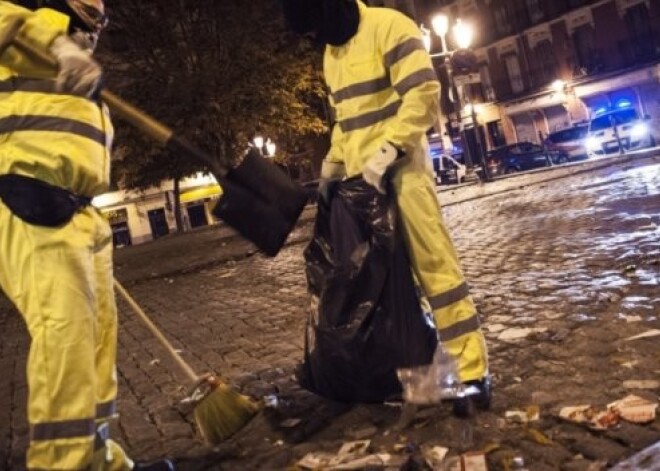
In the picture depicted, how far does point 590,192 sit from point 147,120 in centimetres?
981

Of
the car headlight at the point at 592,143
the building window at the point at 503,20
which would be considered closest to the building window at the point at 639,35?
the building window at the point at 503,20

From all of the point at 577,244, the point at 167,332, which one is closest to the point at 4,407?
the point at 167,332

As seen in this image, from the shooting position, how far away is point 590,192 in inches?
432

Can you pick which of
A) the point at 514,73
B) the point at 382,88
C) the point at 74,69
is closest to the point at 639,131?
the point at 514,73

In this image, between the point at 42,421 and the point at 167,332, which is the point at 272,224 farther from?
the point at 167,332

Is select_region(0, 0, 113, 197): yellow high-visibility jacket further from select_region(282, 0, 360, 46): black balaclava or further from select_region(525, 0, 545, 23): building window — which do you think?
select_region(525, 0, 545, 23): building window

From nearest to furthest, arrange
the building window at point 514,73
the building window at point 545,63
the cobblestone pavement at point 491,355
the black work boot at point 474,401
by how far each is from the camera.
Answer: the cobblestone pavement at point 491,355 < the black work boot at point 474,401 < the building window at point 545,63 < the building window at point 514,73

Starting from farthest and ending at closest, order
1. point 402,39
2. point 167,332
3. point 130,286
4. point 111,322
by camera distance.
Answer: point 130,286 < point 167,332 < point 402,39 < point 111,322

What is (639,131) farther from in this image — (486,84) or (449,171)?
(486,84)

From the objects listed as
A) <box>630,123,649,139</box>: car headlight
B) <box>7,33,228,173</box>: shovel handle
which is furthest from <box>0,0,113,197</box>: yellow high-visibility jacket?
<box>630,123,649,139</box>: car headlight

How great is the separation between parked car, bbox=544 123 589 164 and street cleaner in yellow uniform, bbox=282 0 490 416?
2360cm

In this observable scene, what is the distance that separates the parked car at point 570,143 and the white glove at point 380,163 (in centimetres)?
2379

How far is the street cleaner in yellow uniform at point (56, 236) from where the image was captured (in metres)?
2.11

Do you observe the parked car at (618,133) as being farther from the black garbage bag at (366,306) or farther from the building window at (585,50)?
the black garbage bag at (366,306)
